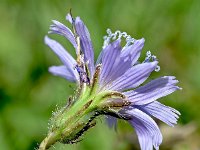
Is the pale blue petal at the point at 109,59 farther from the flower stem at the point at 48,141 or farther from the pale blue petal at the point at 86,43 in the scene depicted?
the flower stem at the point at 48,141

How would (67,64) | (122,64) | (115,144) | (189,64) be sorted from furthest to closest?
(189,64)
(115,144)
(67,64)
(122,64)

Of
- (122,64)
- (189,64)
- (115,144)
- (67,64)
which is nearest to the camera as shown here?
(122,64)

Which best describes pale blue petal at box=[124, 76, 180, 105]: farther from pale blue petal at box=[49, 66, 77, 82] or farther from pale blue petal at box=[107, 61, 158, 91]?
pale blue petal at box=[49, 66, 77, 82]

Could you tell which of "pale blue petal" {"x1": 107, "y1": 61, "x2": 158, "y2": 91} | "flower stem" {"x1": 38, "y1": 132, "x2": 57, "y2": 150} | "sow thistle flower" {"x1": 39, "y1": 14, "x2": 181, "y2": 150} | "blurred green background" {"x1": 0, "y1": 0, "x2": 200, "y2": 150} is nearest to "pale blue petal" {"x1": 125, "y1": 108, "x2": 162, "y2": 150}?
"sow thistle flower" {"x1": 39, "y1": 14, "x2": 181, "y2": 150}

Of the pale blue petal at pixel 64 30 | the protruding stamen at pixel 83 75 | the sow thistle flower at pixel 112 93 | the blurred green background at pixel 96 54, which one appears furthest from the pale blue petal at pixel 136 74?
the blurred green background at pixel 96 54

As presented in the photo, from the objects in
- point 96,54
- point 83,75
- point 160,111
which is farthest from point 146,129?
point 96,54

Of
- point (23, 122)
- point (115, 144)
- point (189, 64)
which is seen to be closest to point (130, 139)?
point (115, 144)

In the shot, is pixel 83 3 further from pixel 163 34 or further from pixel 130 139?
pixel 130 139

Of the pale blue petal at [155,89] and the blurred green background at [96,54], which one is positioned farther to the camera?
the blurred green background at [96,54]
